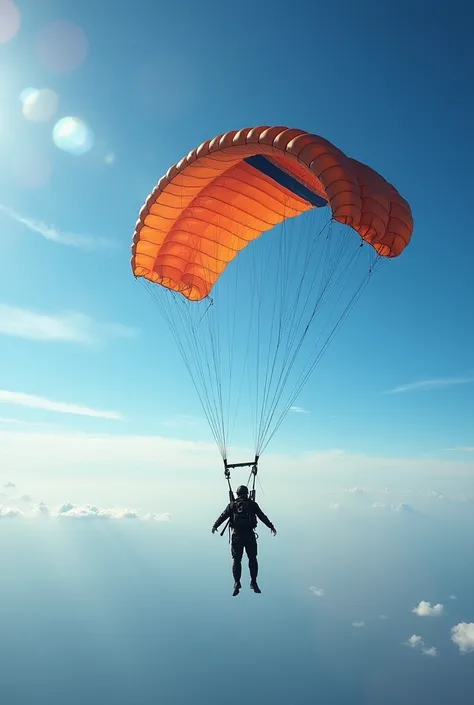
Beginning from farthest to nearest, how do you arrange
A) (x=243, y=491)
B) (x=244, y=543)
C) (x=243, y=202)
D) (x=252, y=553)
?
(x=243, y=202) → (x=243, y=491) → (x=244, y=543) → (x=252, y=553)

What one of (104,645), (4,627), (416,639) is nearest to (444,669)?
(416,639)

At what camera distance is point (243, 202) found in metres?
11.8

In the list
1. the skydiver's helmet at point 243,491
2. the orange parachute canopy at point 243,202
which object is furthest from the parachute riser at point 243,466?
the orange parachute canopy at point 243,202

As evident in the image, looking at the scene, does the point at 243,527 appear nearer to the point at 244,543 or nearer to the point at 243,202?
the point at 244,543

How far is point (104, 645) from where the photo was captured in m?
183

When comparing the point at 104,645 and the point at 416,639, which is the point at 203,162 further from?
the point at 416,639

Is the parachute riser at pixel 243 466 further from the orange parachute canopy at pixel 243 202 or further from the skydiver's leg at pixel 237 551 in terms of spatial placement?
the orange parachute canopy at pixel 243 202

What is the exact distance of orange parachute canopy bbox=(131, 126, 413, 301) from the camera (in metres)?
8.07

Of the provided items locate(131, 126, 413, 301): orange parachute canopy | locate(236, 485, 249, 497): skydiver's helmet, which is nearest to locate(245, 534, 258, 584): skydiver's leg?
locate(236, 485, 249, 497): skydiver's helmet

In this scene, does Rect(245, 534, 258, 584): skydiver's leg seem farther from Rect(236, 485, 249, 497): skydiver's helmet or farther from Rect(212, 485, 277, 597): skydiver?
Rect(236, 485, 249, 497): skydiver's helmet

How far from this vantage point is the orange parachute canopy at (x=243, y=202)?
26.5ft

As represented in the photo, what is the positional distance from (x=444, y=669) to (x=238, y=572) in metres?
218

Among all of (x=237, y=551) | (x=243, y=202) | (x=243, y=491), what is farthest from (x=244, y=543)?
(x=243, y=202)

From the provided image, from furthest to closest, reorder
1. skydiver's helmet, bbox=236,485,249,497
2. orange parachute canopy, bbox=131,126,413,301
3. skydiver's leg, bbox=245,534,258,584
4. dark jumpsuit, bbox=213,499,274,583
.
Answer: skydiver's helmet, bbox=236,485,249,497 < dark jumpsuit, bbox=213,499,274,583 < skydiver's leg, bbox=245,534,258,584 < orange parachute canopy, bbox=131,126,413,301
